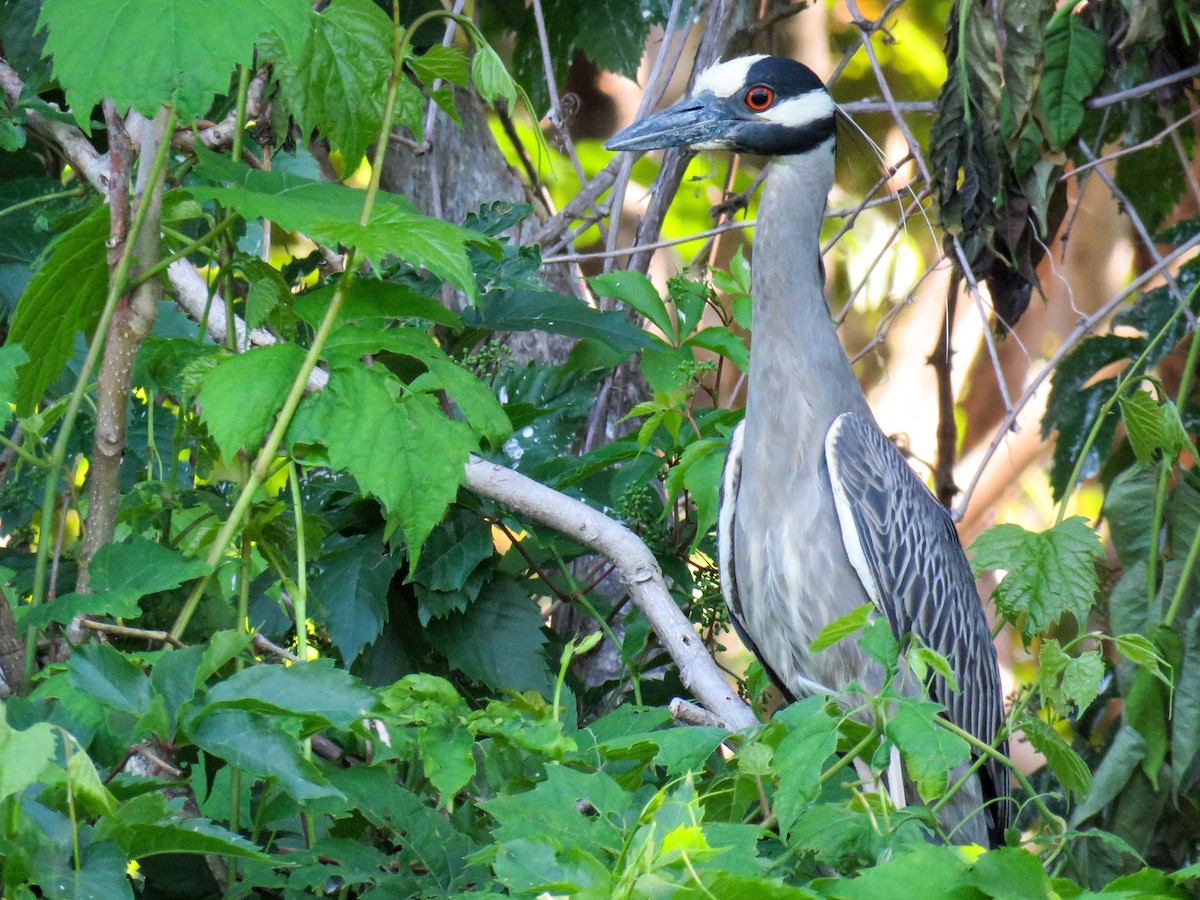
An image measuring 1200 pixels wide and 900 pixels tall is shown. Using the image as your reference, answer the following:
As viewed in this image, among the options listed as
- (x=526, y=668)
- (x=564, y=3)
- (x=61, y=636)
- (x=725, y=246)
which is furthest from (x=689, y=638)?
(x=725, y=246)

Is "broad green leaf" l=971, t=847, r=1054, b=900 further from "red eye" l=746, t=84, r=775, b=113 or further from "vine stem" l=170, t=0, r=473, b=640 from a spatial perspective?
"red eye" l=746, t=84, r=775, b=113

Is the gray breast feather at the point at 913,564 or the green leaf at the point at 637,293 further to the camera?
the gray breast feather at the point at 913,564

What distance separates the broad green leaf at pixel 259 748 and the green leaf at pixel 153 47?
0.42 meters

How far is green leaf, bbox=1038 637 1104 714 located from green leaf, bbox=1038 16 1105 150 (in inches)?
49.3

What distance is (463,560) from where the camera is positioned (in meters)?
1.52

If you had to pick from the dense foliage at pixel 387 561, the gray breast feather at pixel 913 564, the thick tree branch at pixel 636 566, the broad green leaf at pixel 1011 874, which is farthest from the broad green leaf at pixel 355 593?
the broad green leaf at pixel 1011 874

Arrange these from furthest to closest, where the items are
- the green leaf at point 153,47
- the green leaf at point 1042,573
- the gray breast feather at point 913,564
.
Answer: the gray breast feather at point 913,564, the green leaf at point 1042,573, the green leaf at point 153,47

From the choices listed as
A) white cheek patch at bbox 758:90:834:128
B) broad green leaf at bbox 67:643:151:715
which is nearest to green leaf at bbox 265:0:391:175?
broad green leaf at bbox 67:643:151:715

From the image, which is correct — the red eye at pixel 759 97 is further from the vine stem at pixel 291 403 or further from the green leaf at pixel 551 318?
the vine stem at pixel 291 403

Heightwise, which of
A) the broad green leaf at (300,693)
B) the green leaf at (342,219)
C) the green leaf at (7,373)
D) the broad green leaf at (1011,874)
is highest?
the green leaf at (342,219)

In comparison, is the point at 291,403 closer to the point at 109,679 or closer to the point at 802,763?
the point at 109,679

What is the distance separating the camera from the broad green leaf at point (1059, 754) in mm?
893

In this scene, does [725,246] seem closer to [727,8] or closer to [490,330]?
[727,8]

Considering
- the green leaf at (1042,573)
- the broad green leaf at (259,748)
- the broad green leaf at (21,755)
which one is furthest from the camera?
the green leaf at (1042,573)
